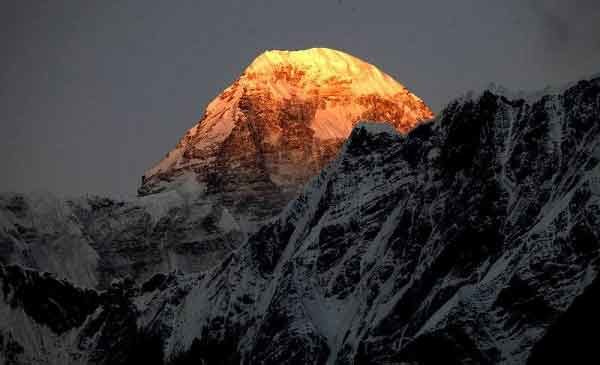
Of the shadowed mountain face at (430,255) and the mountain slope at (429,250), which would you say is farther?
the mountain slope at (429,250)

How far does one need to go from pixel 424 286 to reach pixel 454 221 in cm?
472

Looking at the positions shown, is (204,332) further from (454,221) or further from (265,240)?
(454,221)

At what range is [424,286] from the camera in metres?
135

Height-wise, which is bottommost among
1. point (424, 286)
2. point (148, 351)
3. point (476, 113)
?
point (148, 351)

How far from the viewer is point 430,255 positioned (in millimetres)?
136875

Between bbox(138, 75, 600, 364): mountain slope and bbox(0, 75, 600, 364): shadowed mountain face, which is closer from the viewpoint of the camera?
bbox(0, 75, 600, 364): shadowed mountain face

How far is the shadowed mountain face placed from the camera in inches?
4702

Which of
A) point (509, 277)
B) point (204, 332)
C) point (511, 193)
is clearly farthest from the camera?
point (204, 332)

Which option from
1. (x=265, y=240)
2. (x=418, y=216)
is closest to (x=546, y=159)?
(x=418, y=216)

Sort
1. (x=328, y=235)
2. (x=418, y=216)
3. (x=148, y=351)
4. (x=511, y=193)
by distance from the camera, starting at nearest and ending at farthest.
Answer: (x=511, y=193) < (x=418, y=216) < (x=328, y=235) < (x=148, y=351)

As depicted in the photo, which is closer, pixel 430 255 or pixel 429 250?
pixel 430 255

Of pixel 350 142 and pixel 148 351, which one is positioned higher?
pixel 350 142

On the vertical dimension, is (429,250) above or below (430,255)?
above

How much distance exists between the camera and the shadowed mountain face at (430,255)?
392 feet
